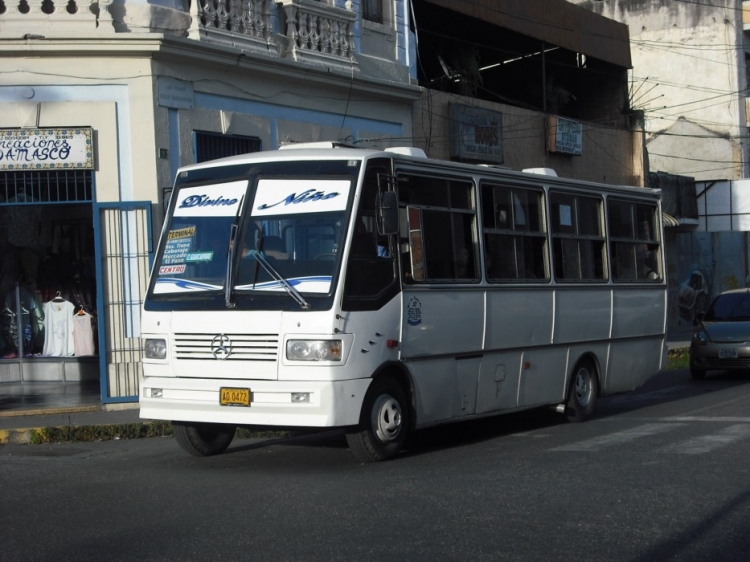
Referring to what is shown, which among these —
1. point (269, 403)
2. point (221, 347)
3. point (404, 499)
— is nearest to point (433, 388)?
point (269, 403)

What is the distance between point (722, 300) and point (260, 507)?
13.7m

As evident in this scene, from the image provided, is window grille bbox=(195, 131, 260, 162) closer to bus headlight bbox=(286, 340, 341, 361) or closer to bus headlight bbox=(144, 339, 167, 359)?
bus headlight bbox=(144, 339, 167, 359)

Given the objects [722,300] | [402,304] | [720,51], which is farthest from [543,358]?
[720,51]

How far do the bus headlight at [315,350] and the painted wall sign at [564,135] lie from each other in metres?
16.0

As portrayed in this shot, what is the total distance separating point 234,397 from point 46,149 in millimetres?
6463

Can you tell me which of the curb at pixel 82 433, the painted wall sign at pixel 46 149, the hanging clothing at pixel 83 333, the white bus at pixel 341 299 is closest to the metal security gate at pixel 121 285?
the painted wall sign at pixel 46 149

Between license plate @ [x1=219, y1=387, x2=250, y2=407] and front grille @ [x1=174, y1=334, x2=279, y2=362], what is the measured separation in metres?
0.27

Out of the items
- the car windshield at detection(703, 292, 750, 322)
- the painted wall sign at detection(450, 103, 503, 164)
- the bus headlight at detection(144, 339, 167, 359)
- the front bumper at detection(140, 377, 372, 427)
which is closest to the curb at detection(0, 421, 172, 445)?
the bus headlight at detection(144, 339, 167, 359)

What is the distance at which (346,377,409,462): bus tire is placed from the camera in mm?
9297

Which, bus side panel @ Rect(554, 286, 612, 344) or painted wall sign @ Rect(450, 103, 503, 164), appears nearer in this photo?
bus side panel @ Rect(554, 286, 612, 344)

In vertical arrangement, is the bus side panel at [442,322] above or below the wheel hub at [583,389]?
above

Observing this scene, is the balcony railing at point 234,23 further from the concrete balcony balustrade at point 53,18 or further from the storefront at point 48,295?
the storefront at point 48,295

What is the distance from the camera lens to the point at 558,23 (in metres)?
24.8

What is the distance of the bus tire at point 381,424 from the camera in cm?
930
